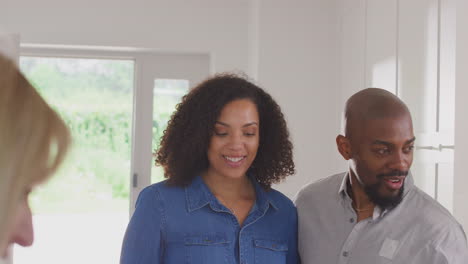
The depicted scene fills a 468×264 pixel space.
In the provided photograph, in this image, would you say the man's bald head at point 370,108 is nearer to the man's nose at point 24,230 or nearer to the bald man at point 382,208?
the bald man at point 382,208

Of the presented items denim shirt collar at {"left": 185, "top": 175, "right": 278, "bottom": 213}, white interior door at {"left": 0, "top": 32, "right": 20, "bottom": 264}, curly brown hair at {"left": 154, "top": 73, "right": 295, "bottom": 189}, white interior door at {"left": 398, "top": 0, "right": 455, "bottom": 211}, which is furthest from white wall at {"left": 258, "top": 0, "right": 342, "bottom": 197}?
denim shirt collar at {"left": 185, "top": 175, "right": 278, "bottom": 213}

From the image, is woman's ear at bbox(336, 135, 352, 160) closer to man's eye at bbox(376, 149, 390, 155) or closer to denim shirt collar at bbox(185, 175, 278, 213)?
man's eye at bbox(376, 149, 390, 155)

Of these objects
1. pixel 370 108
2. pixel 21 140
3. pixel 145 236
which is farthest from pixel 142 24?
pixel 21 140

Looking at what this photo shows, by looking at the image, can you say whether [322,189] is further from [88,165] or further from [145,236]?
[88,165]

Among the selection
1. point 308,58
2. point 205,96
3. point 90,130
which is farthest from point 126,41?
point 205,96

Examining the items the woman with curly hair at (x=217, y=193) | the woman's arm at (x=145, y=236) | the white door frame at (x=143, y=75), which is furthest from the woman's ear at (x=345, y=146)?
the white door frame at (x=143, y=75)

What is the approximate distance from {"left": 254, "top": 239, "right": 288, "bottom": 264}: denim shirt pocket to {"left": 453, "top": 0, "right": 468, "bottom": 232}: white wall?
0.63 m

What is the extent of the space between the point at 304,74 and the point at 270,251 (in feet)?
8.56

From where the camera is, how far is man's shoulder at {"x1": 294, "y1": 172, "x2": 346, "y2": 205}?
1793mm

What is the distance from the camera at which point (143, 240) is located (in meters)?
1.68

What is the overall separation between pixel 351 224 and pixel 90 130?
10.9 ft

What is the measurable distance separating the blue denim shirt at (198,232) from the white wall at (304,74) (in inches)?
95.2

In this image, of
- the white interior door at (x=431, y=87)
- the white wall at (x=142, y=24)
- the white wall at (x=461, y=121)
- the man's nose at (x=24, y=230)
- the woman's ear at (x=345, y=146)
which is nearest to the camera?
the man's nose at (x=24, y=230)

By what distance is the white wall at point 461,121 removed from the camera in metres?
1.98
